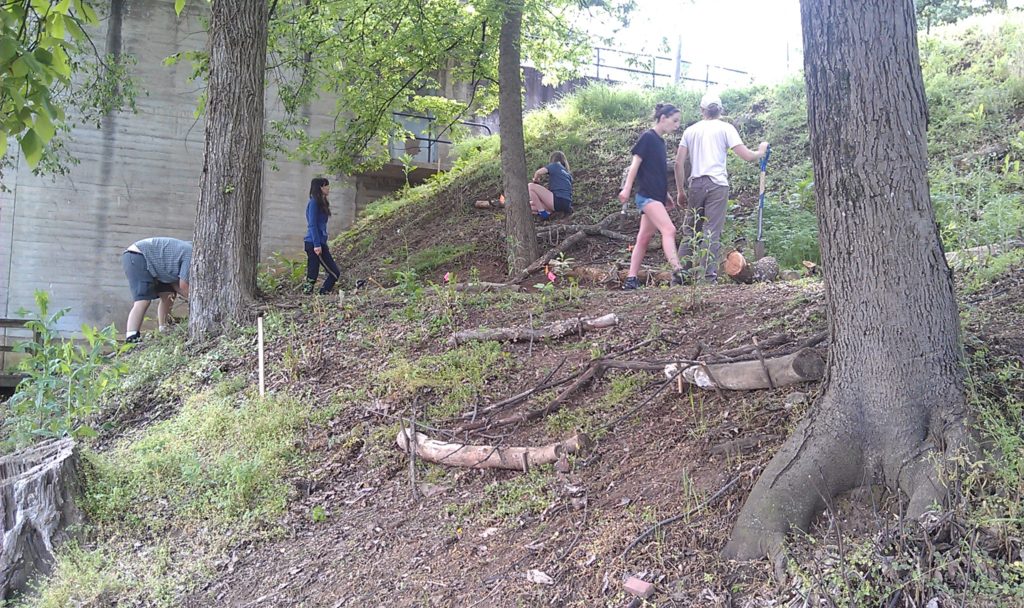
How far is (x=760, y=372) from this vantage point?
4.05 meters

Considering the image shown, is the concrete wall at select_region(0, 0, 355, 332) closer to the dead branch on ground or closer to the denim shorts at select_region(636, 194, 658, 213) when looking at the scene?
Answer: the dead branch on ground

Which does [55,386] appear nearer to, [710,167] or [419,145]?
[710,167]

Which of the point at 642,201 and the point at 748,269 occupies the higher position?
the point at 642,201

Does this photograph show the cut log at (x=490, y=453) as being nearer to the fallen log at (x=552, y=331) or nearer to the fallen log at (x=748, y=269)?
the fallen log at (x=552, y=331)

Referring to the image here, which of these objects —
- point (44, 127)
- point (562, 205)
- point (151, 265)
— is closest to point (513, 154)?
point (562, 205)

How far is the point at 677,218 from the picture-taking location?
10.9 metres

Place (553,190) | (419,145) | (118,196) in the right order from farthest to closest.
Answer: (419,145), (118,196), (553,190)

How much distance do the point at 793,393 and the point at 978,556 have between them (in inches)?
57.6

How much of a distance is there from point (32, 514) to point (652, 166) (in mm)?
5761

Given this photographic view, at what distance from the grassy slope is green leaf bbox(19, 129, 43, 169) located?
2421 mm

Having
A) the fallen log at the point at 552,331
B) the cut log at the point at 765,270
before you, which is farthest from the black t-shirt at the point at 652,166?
the fallen log at the point at 552,331

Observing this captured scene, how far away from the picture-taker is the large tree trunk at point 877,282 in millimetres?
3113

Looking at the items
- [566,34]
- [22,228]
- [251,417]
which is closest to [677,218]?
[566,34]

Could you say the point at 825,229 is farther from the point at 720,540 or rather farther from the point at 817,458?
the point at 720,540
